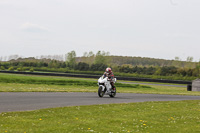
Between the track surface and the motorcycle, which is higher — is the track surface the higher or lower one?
the lower one

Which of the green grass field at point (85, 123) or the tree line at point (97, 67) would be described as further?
the tree line at point (97, 67)

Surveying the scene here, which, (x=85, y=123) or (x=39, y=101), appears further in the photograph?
(x=39, y=101)

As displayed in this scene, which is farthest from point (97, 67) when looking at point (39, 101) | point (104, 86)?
point (39, 101)

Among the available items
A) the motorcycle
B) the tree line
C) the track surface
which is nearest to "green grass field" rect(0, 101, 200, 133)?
the track surface

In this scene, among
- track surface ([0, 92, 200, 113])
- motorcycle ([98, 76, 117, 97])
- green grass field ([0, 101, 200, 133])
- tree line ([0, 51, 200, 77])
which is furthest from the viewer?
tree line ([0, 51, 200, 77])

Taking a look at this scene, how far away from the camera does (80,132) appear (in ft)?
27.9

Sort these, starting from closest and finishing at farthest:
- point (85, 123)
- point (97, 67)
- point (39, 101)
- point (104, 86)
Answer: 1. point (85, 123)
2. point (39, 101)
3. point (104, 86)
4. point (97, 67)

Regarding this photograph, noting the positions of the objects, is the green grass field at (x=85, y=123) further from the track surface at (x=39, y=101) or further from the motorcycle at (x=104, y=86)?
the motorcycle at (x=104, y=86)

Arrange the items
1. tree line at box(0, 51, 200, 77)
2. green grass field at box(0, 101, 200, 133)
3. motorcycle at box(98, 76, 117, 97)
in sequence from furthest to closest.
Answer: tree line at box(0, 51, 200, 77), motorcycle at box(98, 76, 117, 97), green grass field at box(0, 101, 200, 133)

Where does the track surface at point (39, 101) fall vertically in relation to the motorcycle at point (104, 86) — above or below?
below

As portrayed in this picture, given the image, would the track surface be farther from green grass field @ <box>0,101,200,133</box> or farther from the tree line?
the tree line

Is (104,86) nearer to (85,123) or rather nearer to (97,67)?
(85,123)

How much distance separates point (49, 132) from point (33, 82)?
26893 millimetres

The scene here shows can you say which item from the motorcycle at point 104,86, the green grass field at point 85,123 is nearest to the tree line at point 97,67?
the motorcycle at point 104,86
